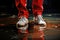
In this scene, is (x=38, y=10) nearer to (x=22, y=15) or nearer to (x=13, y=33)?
(x=22, y=15)

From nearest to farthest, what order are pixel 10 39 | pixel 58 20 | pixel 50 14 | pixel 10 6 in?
1. pixel 10 39
2. pixel 58 20
3. pixel 50 14
4. pixel 10 6

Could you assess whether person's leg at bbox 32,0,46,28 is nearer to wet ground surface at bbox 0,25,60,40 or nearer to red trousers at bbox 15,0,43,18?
red trousers at bbox 15,0,43,18

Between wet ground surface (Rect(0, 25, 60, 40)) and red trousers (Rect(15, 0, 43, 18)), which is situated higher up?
red trousers (Rect(15, 0, 43, 18))

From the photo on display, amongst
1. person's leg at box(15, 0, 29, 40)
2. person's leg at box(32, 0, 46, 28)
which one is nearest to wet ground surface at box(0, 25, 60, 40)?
person's leg at box(15, 0, 29, 40)

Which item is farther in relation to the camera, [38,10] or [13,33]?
[38,10]

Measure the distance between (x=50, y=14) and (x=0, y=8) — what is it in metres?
0.97

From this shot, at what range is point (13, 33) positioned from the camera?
2.04 meters

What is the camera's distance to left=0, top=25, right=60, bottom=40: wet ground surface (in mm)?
1889

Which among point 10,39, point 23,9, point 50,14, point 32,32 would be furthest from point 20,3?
point 50,14

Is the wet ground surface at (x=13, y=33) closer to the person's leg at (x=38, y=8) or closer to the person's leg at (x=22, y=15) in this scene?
the person's leg at (x=22, y=15)

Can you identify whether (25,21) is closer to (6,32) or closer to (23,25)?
(23,25)

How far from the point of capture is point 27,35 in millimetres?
1952

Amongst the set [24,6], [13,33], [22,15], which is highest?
[24,6]

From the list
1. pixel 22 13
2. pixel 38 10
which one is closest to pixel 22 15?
pixel 22 13
